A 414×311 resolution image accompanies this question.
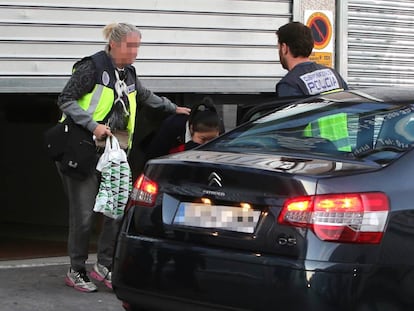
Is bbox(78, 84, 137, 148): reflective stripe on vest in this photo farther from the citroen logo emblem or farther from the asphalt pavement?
the citroen logo emblem

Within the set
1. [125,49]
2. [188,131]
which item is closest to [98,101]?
[125,49]

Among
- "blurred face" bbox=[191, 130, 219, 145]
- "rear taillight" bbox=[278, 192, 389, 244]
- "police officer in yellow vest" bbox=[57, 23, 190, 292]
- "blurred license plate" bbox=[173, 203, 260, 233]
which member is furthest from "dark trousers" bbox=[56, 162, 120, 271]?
"rear taillight" bbox=[278, 192, 389, 244]

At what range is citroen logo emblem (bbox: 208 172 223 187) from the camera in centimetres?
387

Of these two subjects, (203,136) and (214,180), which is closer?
(214,180)

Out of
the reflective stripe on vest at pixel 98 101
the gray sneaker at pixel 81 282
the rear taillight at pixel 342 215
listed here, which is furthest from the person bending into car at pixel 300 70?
the rear taillight at pixel 342 215

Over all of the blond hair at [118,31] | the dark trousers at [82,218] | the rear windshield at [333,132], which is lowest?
the dark trousers at [82,218]

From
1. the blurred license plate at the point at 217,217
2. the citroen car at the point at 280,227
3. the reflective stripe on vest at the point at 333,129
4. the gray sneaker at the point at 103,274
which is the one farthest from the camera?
the gray sneaker at the point at 103,274

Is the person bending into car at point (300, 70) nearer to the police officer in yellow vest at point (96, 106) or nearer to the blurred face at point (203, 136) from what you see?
the blurred face at point (203, 136)

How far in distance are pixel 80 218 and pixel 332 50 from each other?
Result: 398 cm

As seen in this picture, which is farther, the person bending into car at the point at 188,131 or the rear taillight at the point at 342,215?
the person bending into car at the point at 188,131

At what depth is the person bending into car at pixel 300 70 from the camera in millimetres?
5750

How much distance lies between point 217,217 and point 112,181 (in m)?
1.79

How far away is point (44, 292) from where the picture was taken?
580 centimetres

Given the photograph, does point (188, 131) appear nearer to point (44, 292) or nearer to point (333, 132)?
point (44, 292)
